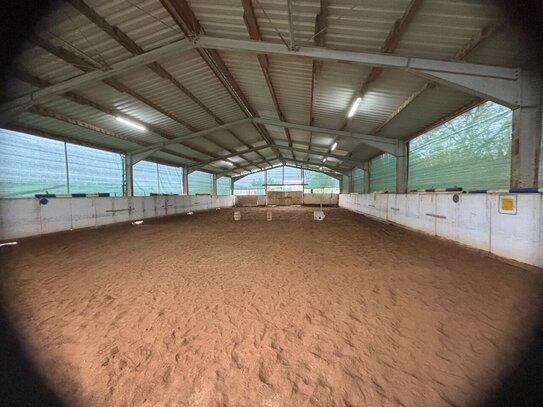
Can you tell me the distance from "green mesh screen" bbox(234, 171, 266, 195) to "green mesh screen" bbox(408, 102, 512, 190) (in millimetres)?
25174

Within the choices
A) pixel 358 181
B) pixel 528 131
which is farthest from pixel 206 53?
pixel 358 181

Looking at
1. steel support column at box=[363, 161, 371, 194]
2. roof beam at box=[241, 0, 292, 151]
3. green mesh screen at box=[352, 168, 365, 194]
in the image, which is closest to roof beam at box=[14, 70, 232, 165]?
roof beam at box=[241, 0, 292, 151]

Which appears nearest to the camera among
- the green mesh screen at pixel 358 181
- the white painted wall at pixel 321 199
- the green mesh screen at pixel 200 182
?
the green mesh screen at pixel 358 181

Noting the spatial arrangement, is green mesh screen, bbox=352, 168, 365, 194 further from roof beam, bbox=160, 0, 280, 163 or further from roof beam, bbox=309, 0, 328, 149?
roof beam, bbox=309, 0, 328, 149

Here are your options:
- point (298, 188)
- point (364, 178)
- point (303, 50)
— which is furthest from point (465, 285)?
point (298, 188)

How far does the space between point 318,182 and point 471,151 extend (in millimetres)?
25611

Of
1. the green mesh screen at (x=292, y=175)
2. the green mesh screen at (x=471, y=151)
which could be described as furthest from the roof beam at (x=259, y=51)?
the green mesh screen at (x=292, y=175)

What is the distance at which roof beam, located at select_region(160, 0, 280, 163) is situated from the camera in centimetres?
573

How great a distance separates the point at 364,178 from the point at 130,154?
20.2 m

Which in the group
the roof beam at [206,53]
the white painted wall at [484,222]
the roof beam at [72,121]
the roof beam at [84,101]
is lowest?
the white painted wall at [484,222]

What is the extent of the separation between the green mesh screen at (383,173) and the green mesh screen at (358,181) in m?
3.05

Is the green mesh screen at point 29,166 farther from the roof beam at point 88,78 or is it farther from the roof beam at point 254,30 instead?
the roof beam at point 254,30

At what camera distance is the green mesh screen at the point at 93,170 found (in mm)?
12945

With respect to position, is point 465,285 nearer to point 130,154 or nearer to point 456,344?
point 456,344
